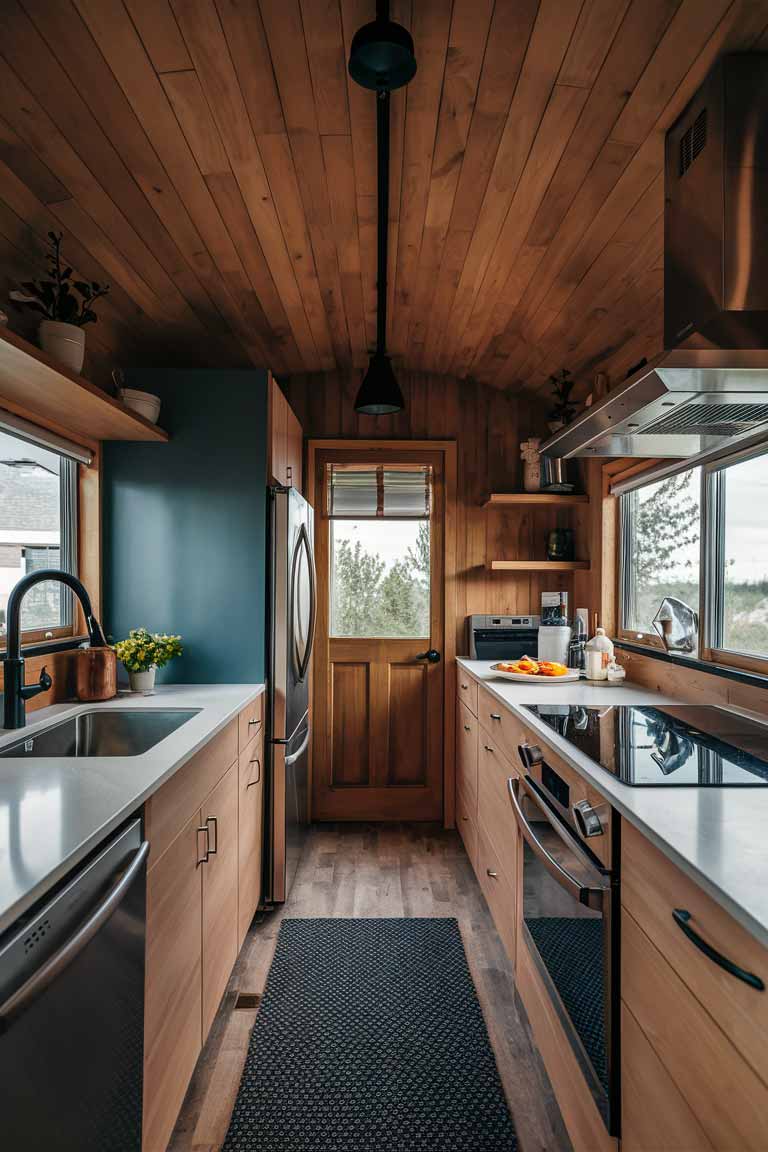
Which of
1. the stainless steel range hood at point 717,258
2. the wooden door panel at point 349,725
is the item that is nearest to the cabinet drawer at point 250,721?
the wooden door panel at point 349,725

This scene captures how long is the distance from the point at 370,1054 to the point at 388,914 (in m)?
0.83

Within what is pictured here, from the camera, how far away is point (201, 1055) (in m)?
1.98

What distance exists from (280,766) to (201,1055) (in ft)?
3.42

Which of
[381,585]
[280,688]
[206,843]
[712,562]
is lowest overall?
[206,843]

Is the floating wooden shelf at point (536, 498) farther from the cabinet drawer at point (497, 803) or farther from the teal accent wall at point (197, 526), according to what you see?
the teal accent wall at point (197, 526)

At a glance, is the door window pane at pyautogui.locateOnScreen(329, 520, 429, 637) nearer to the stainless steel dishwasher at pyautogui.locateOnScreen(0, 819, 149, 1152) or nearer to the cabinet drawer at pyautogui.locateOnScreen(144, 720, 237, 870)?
the cabinet drawer at pyautogui.locateOnScreen(144, 720, 237, 870)

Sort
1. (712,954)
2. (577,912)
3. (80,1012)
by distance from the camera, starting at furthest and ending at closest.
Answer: (577,912) → (80,1012) → (712,954)

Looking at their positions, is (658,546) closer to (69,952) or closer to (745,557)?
(745,557)

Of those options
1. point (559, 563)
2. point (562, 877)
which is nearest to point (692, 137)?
point (562, 877)

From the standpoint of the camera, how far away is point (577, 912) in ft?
4.91

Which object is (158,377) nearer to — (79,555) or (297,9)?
(79,555)

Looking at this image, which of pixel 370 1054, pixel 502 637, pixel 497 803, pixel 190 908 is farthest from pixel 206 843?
pixel 502 637

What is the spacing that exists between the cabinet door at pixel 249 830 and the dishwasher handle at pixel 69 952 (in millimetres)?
1114

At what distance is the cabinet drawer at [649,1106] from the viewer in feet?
3.31
